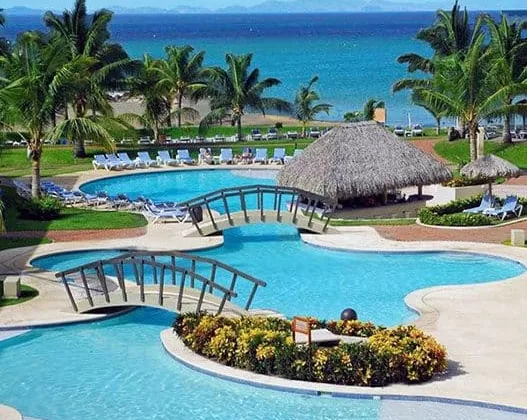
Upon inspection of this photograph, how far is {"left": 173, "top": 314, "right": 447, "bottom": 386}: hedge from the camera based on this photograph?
15.8m

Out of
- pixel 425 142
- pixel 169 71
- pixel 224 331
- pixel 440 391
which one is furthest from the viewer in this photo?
pixel 169 71

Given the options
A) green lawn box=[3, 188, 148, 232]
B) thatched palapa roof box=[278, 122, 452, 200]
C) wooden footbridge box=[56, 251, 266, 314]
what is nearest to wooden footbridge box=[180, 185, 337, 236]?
thatched palapa roof box=[278, 122, 452, 200]

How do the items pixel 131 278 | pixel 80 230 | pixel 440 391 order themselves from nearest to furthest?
1. pixel 440 391
2. pixel 131 278
3. pixel 80 230

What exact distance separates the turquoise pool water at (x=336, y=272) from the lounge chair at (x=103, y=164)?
1317 cm

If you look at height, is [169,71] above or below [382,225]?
above

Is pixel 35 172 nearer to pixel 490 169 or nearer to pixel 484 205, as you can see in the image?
pixel 484 205

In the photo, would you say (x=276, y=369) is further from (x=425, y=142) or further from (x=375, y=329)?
(x=425, y=142)

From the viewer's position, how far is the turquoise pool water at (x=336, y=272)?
2123 cm

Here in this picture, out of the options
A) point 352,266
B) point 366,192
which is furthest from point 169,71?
point 352,266

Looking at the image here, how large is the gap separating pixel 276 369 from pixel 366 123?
16674 millimetres

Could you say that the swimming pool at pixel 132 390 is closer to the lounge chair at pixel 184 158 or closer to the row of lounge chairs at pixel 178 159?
the row of lounge chairs at pixel 178 159

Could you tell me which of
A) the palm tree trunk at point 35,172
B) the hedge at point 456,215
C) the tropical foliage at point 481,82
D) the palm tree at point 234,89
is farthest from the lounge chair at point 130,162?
the hedge at point 456,215

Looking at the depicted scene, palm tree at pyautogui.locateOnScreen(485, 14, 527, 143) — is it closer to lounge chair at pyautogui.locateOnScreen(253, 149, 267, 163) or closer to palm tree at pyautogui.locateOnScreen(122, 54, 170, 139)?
lounge chair at pyautogui.locateOnScreen(253, 149, 267, 163)

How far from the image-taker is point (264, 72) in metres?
124
